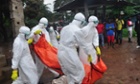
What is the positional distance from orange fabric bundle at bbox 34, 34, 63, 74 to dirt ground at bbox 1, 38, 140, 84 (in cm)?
120

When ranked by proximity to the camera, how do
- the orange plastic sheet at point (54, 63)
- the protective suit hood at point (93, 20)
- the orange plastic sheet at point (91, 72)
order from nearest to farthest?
the orange plastic sheet at point (91, 72)
the orange plastic sheet at point (54, 63)
the protective suit hood at point (93, 20)

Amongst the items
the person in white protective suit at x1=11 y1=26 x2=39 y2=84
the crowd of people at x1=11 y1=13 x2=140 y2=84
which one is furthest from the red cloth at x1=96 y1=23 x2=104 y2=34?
the person in white protective suit at x1=11 y1=26 x2=39 y2=84

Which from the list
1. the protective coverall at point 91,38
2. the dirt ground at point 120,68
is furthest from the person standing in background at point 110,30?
the protective coverall at point 91,38

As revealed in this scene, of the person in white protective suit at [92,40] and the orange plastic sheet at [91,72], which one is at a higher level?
the person in white protective suit at [92,40]

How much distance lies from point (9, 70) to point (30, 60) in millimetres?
2854

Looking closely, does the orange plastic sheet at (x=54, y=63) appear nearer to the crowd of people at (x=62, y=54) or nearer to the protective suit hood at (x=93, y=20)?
the crowd of people at (x=62, y=54)

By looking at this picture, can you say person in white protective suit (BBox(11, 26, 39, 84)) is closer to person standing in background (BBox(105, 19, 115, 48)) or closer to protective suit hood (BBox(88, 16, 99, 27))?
protective suit hood (BBox(88, 16, 99, 27))

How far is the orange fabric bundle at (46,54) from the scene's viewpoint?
7.26m

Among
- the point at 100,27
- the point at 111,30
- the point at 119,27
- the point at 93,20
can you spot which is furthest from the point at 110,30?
the point at 93,20

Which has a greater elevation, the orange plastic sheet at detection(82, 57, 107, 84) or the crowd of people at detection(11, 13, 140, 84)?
the crowd of people at detection(11, 13, 140, 84)

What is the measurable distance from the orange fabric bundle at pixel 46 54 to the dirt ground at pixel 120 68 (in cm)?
120

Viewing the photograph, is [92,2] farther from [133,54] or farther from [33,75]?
[33,75]

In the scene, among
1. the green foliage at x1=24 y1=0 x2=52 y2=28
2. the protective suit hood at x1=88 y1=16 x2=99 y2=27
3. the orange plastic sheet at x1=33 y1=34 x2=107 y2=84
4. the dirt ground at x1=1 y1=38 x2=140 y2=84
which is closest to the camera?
the orange plastic sheet at x1=33 y1=34 x2=107 y2=84

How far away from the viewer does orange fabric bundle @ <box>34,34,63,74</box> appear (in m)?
7.26
